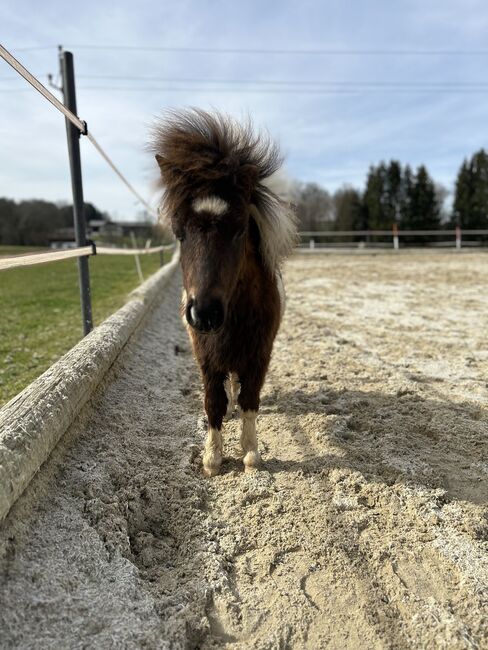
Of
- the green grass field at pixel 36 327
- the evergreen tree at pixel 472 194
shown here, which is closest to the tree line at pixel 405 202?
the evergreen tree at pixel 472 194

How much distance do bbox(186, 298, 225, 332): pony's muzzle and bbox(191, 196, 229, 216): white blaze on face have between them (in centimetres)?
46

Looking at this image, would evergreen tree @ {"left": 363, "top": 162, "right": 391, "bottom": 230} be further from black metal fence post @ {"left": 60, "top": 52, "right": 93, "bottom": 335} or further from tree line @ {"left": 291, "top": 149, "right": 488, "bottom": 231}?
black metal fence post @ {"left": 60, "top": 52, "right": 93, "bottom": 335}

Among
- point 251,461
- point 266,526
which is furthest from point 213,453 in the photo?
point 266,526

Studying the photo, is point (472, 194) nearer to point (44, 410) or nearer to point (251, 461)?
point (251, 461)

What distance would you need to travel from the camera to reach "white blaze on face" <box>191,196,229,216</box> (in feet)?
7.30

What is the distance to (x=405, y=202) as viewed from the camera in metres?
40.6

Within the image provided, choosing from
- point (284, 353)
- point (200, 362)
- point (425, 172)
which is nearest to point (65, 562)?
point (200, 362)

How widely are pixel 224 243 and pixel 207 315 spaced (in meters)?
0.40

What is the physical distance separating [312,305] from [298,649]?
719 cm

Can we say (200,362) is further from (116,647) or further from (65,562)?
(116,647)

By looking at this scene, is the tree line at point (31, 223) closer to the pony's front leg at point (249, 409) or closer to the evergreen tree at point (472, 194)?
the evergreen tree at point (472, 194)

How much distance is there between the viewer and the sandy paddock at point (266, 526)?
1.59 meters

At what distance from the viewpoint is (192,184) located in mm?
2270

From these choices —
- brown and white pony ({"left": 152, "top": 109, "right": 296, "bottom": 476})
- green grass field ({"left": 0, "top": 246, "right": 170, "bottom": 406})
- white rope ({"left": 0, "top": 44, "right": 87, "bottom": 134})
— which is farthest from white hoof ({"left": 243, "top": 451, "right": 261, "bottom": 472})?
white rope ({"left": 0, "top": 44, "right": 87, "bottom": 134})
